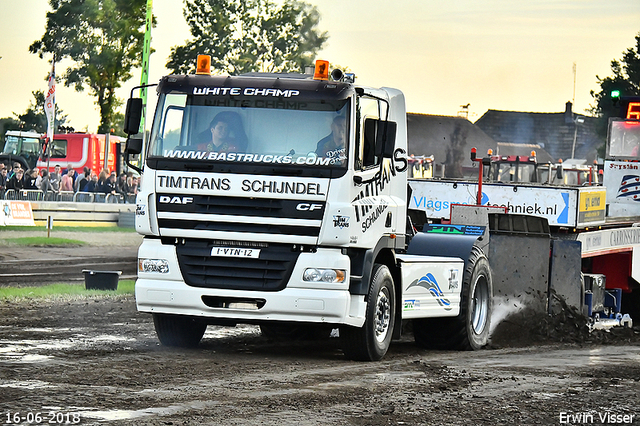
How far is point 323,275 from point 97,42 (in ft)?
130

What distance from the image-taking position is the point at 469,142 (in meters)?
82.7

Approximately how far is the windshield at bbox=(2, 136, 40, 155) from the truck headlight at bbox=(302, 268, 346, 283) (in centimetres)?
3549

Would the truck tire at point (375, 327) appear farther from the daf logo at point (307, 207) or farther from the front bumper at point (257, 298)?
the daf logo at point (307, 207)

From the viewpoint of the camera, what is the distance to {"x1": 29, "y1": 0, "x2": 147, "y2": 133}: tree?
148 ft

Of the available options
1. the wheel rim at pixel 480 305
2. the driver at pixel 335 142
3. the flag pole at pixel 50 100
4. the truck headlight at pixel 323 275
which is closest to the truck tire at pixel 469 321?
the wheel rim at pixel 480 305

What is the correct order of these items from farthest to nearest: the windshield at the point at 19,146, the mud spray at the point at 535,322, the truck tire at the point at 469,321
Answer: the windshield at the point at 19,146 < the mud spray at the point at 535,322 < the truck tire at the point at 469,321

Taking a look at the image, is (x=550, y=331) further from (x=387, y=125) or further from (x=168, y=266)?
(x=168, y=266)

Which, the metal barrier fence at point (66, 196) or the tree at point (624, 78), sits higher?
the tree at point (624, 78)

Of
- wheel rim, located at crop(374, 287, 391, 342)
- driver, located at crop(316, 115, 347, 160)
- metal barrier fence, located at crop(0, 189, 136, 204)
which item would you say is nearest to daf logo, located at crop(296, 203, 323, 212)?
driver, located at crop(316, 115, 347, 160)

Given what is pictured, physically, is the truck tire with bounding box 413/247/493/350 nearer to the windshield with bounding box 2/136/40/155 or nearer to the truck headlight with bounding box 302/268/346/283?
the truck headlight with bounding box 302/268/346/283

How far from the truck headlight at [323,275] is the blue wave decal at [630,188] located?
31.8 ft

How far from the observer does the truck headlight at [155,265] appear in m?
10.5

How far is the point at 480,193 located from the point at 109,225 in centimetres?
1935

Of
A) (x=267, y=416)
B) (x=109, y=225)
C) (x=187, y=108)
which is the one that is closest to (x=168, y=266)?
(x=187, y=108)
